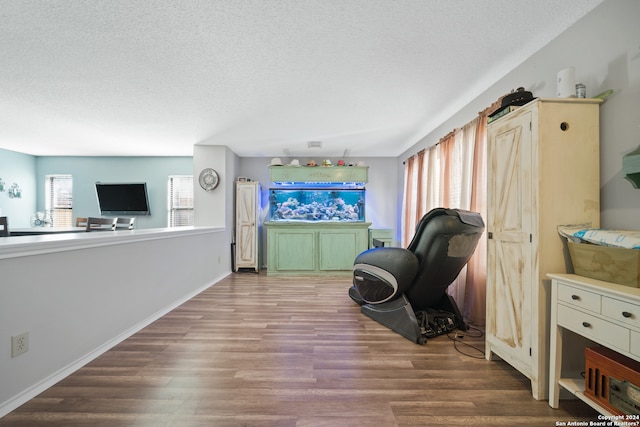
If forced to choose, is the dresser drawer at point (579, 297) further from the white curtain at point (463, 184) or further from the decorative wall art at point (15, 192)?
the decorative wall art at point (15, 192)

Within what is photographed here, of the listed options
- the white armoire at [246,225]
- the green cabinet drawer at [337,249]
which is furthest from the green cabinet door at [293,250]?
the white armoire at [246,225]

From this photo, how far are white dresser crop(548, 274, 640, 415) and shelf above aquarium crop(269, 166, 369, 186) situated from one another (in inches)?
151

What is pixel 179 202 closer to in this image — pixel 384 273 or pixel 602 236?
pixel 384 273

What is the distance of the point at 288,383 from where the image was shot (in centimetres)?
162

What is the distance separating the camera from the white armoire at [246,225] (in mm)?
5000

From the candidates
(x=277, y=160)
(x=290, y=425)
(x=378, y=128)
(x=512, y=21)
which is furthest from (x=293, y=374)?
(x=277, y=160)

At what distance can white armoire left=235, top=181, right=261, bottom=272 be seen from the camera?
5000 millimetres

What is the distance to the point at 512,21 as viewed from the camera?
67.2 inches

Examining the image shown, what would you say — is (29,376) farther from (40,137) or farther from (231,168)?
(40,137)

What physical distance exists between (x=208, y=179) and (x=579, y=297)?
4820mm

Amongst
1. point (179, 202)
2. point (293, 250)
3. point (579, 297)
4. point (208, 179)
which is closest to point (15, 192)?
point (179, 202)

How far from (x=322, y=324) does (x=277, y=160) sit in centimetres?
334

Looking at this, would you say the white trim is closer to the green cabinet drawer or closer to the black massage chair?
the black massage chair

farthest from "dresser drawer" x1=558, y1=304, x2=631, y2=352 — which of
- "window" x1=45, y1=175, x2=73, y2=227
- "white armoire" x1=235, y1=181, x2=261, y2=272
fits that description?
"window" x1=45, y1=175, x2=73, y2=227
